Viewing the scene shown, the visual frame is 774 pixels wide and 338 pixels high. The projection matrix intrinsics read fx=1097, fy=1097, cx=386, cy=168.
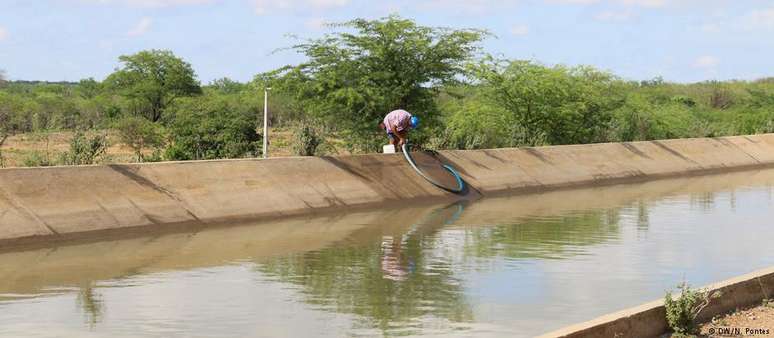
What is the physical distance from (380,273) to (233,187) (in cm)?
711

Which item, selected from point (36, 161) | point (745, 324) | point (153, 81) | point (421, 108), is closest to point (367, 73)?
point (421, 108)

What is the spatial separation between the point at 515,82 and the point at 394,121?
40.9 ft

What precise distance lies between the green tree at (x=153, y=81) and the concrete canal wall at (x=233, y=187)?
57784mm

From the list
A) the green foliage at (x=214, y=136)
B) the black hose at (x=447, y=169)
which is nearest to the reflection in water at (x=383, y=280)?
Answer: the black hose at (x=447, y=169)

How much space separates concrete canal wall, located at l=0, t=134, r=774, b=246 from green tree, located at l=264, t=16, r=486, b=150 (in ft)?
10.6

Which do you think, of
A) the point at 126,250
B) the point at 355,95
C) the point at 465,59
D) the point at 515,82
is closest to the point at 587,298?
the point at 126,250

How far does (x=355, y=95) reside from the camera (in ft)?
94.7

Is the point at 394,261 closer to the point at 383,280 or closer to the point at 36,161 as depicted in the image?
the point at 383,280

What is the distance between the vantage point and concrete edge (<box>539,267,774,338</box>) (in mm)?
8523

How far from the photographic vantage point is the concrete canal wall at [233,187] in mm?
17406

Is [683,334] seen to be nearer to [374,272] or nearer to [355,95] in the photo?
[374,272]

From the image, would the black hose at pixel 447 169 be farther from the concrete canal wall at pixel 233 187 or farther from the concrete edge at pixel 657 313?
the concrete edge at pixel 657 313

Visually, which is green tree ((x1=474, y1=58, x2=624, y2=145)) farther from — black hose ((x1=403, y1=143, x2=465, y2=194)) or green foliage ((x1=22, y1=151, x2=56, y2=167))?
green foliage ((x1=22, y1=151, x2=56, y2=167))

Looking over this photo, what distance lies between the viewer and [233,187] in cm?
2058
